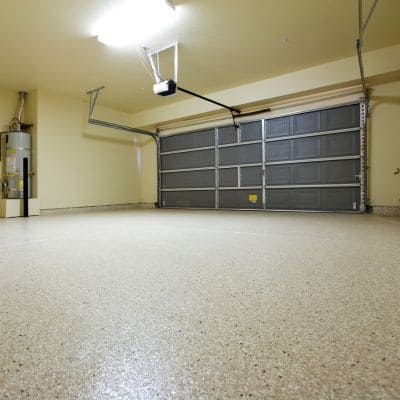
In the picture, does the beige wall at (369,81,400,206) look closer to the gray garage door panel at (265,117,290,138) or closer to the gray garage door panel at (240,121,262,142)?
the gray garage door panel at (265,117,290,138)

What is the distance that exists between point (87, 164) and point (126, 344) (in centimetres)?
720

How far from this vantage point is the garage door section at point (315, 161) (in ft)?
18.4

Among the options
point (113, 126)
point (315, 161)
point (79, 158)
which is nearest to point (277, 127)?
point (315, 161)

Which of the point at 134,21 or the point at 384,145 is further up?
the point at 134,21

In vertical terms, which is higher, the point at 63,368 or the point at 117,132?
the point at 117,132

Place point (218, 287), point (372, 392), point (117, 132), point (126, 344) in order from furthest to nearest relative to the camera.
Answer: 1. point (117, 132)
2. point (218, 287)
3. point (126, 344)
4. point (372, 392)

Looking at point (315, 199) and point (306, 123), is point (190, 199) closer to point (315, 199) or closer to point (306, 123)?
point (315, 199)

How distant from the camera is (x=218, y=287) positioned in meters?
1.35

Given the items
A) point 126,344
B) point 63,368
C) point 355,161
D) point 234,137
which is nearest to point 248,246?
point 126,344

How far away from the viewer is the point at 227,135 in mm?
7160

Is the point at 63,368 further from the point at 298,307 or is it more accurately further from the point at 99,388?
the point at 298,307

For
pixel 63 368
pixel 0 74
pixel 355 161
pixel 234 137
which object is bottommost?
pixel 63 368

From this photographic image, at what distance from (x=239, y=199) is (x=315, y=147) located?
82.0 inches

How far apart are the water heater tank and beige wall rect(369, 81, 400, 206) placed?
718 cm
